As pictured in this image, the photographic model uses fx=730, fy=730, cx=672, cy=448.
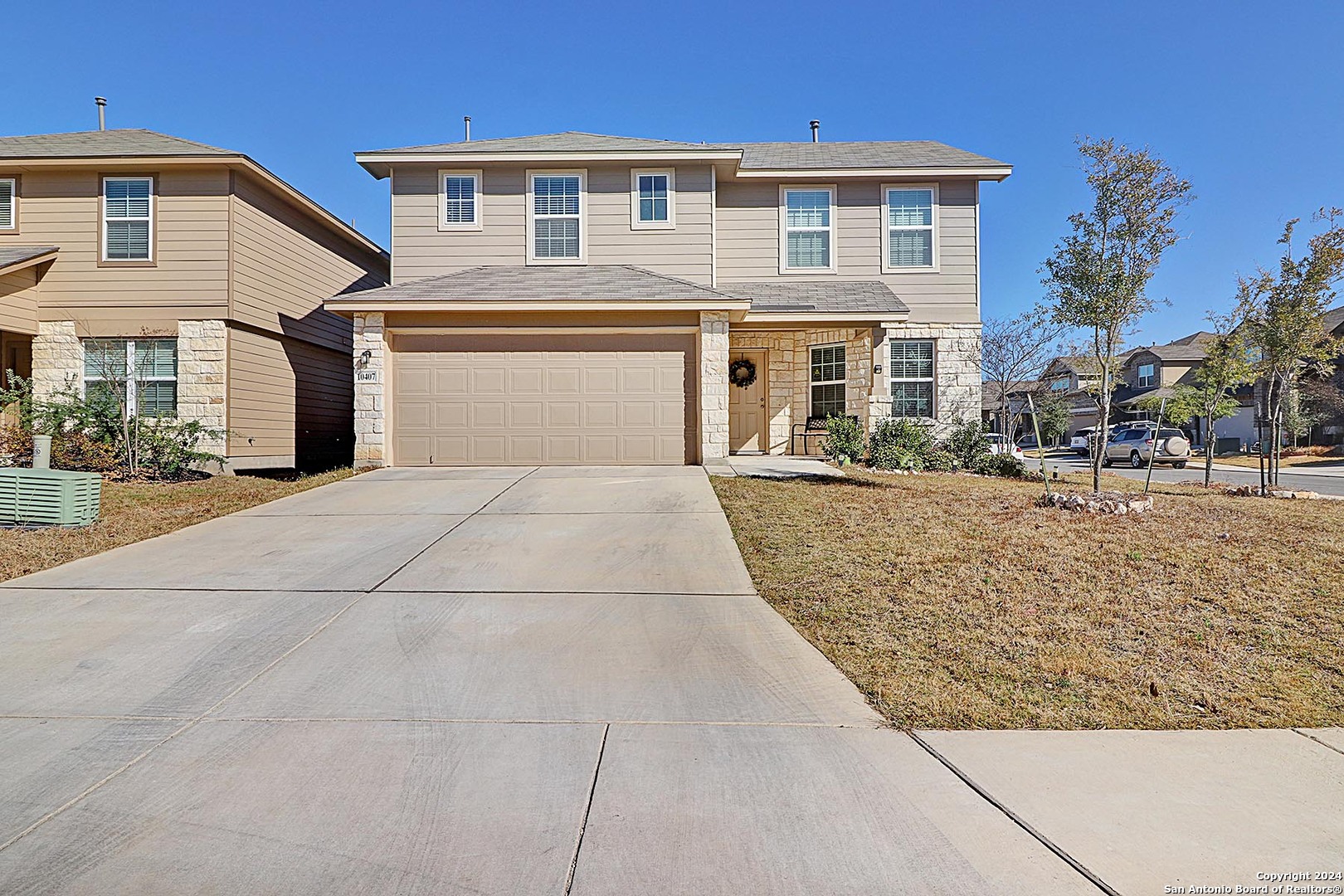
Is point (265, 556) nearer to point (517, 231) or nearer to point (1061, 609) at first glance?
point (1061, 609)

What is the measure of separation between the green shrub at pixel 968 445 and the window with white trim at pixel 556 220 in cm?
826

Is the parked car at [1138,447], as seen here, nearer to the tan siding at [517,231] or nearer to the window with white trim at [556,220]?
the tan siding at [517,231]

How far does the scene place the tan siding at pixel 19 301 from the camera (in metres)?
12.0

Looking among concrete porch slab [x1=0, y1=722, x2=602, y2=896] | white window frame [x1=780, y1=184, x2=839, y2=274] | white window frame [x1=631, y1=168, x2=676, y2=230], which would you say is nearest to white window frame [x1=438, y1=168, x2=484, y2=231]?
white window frame [x1=631, y1=168, x2=676, y2=230]

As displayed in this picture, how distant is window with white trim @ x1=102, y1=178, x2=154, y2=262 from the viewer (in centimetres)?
1284

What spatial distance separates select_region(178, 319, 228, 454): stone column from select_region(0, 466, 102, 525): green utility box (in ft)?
16.2

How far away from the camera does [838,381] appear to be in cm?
1482

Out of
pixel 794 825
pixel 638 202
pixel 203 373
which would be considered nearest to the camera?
pixel 794 825

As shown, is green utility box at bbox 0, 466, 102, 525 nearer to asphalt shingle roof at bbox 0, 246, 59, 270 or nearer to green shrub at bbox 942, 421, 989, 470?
asphalt shingle roof at bbox 0, 246, 59, 270

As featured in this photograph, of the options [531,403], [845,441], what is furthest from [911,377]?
[531,403]

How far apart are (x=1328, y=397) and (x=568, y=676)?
114 ft

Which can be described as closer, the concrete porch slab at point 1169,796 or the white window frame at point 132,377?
the concrete porch slab at point 1169,796

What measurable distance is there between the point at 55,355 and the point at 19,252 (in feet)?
5.78

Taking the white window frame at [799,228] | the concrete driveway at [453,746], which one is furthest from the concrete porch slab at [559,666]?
the white window frame at [799,228]
